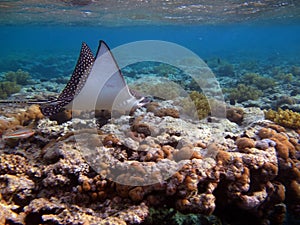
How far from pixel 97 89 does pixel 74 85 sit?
62 centimetres

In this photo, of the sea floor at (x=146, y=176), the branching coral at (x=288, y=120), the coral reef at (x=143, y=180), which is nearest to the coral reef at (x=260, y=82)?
the branching coral at (x=288, y=120)

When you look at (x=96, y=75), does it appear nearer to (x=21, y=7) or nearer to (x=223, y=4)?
(x=223, y=4)

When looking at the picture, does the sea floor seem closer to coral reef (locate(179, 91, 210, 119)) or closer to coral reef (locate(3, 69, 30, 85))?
coral reef (locate(179, 91, 210, 119))

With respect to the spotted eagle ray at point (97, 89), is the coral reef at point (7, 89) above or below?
below

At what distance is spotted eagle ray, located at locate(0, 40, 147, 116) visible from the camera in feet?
15.4

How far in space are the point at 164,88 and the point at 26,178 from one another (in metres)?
7.98

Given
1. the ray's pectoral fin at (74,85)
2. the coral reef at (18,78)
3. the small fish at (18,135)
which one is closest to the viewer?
the small fish at (18,135)

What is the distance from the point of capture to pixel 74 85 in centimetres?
517

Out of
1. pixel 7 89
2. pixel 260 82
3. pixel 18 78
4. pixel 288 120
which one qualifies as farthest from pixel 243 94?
pixel 18 78

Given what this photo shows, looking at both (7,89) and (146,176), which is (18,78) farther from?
(146,176)

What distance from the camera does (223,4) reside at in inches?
871

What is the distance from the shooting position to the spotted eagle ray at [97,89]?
4707 mm

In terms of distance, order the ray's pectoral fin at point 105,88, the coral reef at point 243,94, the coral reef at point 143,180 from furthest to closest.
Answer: the coral reef at point 243,94
the ray's pectoral fin at point 105,88
the coral reef at point 143,180

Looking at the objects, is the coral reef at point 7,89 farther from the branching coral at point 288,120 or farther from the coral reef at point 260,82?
the coral reef at point 260,82
